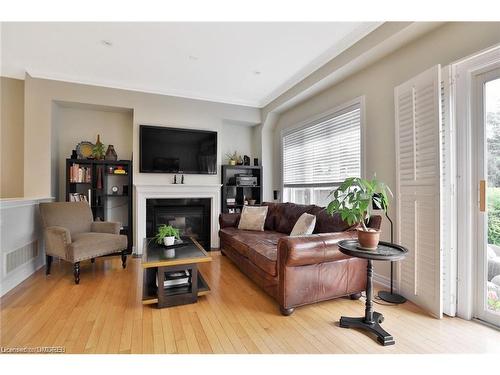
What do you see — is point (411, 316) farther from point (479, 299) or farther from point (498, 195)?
point (498, 195)

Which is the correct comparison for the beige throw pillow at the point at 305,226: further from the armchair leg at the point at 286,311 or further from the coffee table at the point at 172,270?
the coffee table at the point at 172,270

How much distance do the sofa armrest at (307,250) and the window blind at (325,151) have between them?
1297 millimetres

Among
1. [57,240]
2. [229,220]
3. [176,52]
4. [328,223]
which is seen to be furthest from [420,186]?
[57,240]

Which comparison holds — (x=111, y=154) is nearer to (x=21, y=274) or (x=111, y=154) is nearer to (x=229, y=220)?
(x=21, y=274)

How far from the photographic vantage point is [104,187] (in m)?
3.97

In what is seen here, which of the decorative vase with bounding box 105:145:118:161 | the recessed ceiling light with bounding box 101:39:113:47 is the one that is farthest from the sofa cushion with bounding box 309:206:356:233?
the decorative vase with bounding box 105:145:118:161

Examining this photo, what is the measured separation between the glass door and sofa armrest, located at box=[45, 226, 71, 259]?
4.12 m

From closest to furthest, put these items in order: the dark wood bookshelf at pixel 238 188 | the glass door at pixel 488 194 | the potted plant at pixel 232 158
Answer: the glass door at pixel 488 194, the dark wood bookshelf at pixel 238 188, the potted plant at pixel 232 158

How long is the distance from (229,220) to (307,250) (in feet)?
7.08

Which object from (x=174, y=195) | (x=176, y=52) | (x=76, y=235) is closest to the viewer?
(x=176, y=52)

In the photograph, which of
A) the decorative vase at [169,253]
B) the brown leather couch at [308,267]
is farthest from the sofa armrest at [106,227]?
the brown leather couch at [308,267]

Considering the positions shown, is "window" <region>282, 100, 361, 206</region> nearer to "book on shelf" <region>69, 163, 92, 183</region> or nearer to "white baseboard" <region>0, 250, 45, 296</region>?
"book on shelf" <region>69, 163, 92, 183</region>

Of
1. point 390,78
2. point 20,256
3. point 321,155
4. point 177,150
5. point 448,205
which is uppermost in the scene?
point 390,78

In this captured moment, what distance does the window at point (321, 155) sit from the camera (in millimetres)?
3154
